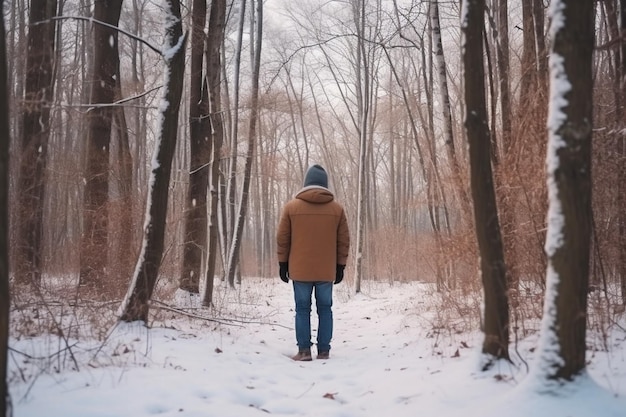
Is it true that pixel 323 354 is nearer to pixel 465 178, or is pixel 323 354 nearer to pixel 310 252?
pixel 310 252

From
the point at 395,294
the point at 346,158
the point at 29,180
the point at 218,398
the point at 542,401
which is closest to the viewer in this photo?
the point at 542,401

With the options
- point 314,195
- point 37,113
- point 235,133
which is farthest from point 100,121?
point 314,195

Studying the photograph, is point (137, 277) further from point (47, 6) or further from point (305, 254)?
point (47, 6)

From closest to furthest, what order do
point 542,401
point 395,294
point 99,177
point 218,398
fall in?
point 542,401 → point 218,398 → point 99,177 → point 395,294

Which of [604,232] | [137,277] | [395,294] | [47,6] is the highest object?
[47,6]

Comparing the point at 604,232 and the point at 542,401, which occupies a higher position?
the point at 604,232

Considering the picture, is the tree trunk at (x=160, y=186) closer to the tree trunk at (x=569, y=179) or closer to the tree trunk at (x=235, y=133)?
the tree trunk at (x=569, y=179)

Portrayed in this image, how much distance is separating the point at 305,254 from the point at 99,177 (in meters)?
5.04

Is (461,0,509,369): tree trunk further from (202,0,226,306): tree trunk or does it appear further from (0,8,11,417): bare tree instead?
(202,0,226,306): tree trunk

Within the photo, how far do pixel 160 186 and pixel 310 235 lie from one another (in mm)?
1706

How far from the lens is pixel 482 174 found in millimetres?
3664

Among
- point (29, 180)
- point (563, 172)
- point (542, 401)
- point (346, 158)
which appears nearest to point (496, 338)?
point (542, 401)

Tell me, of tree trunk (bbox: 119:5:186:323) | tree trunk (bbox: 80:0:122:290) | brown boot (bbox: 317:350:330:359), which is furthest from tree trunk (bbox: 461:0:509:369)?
tree trunk (bbox: 80:0:122:290)

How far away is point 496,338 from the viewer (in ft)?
12.1
